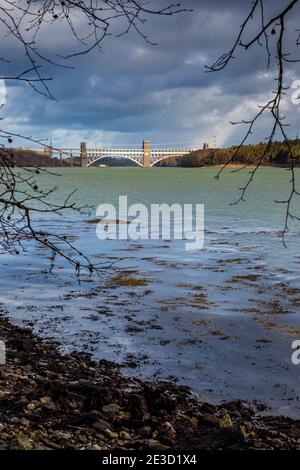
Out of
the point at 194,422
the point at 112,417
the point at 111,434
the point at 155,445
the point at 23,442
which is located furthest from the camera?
the point at 194,422

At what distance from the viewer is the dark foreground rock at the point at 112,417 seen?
6.32 metres

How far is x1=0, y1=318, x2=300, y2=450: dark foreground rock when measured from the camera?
20.7 feet

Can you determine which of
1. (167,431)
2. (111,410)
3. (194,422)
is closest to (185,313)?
(194,422)

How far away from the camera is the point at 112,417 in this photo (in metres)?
7.28

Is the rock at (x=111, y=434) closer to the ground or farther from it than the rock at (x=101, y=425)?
closer to the ground

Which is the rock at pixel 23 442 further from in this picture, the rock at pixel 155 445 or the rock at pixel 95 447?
the rock at pixel 155 445

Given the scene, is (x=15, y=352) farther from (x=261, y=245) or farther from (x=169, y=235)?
(x=169, y=235)

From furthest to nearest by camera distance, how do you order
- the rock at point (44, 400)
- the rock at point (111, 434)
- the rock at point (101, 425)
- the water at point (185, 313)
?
the water at point (185, 313), the rock at point (44, 400), the rock at point (101, 425), the rock at point (111, 434)

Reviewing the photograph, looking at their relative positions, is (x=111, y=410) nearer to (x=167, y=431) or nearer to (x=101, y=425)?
(x=101, y=425)

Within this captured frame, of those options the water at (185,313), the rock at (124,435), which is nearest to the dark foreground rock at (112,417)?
the rock at (124,435)

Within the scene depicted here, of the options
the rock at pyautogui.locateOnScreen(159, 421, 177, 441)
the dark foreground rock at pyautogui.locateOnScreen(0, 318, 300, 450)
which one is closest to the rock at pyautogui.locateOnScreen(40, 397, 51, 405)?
the dark foreground rock at pyautogui.locateOnScreen(0, 318, 300, 450)

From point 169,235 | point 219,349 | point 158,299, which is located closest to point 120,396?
point 219,349

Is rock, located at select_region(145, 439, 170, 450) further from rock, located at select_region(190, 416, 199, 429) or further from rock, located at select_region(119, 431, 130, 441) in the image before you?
rock, located at select_region(190, 416, 199, 429)

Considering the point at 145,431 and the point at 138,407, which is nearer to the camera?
the point at 145,431
